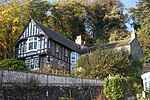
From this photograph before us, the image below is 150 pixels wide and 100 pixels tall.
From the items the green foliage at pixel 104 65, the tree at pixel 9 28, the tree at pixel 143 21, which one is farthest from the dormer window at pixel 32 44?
the tree at pixel 143 21

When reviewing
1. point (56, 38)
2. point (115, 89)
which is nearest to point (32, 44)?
point (56, 38)

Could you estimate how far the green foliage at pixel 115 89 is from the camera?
67.5 ft

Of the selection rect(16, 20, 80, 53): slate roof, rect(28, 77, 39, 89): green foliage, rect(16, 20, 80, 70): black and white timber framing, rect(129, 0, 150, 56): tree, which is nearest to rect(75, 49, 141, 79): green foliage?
rect(16, 20, 80, 70): black and white timber framing

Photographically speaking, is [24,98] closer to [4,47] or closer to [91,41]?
[4,47]

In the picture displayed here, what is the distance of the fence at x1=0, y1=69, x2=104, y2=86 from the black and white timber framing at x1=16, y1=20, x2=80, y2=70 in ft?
29.8

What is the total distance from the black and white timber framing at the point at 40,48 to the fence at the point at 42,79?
908 cm

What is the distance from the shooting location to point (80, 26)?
160 ft

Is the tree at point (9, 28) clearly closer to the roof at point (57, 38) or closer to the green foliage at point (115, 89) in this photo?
the roof at point (57, 38)

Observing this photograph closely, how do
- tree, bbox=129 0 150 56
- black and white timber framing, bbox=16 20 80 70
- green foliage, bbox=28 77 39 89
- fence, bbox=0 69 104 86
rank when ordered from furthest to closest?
tree, bbox=129 0 150 56
black and white timber framing, bbox=16 20 80 70
green foliage, bbox=28 77 39 89
fence, bbox=0 69 104 86

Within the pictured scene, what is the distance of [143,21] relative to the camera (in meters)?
44.7

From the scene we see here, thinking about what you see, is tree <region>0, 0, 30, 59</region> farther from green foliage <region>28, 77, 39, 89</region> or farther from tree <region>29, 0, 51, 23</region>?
green foliage <region>28, 77, 39, 89</region>

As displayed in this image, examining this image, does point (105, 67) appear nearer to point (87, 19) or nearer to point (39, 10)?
point (39, 10)

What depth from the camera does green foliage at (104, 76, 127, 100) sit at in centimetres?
Result: 2058

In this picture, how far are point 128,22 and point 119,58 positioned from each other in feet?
71.4
